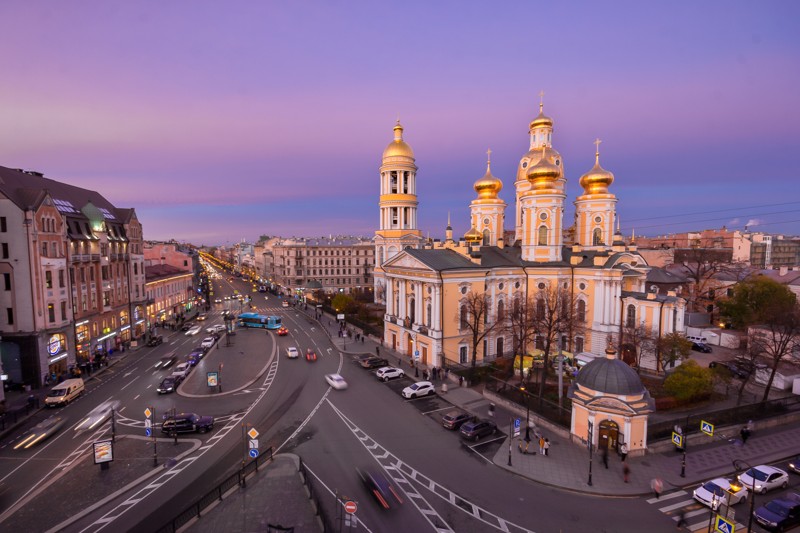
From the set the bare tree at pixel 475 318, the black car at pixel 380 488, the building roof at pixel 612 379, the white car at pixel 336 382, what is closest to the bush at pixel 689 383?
the building roof at pixel 612 379

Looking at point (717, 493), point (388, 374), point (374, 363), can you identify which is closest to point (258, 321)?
point (374, 363)

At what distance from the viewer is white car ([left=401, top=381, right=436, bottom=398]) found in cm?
3222

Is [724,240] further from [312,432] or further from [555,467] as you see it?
[312,432]

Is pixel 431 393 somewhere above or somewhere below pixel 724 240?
below

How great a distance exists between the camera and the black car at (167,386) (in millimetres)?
32969

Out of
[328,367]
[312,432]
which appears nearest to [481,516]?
[312,432]

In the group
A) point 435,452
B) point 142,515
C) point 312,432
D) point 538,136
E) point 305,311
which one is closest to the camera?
point 142,515

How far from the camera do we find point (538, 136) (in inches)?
2053

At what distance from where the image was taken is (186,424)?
25.6 m

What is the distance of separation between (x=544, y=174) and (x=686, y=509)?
108ft

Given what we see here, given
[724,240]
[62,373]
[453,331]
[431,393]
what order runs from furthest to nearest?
[724,240] < [453,331] < [62,373] < [431,393]

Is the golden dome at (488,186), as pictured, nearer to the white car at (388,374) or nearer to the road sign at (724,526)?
the white car at (388,374)

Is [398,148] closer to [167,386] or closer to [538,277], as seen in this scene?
[538,277]

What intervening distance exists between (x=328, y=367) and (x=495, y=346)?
17.5 m
